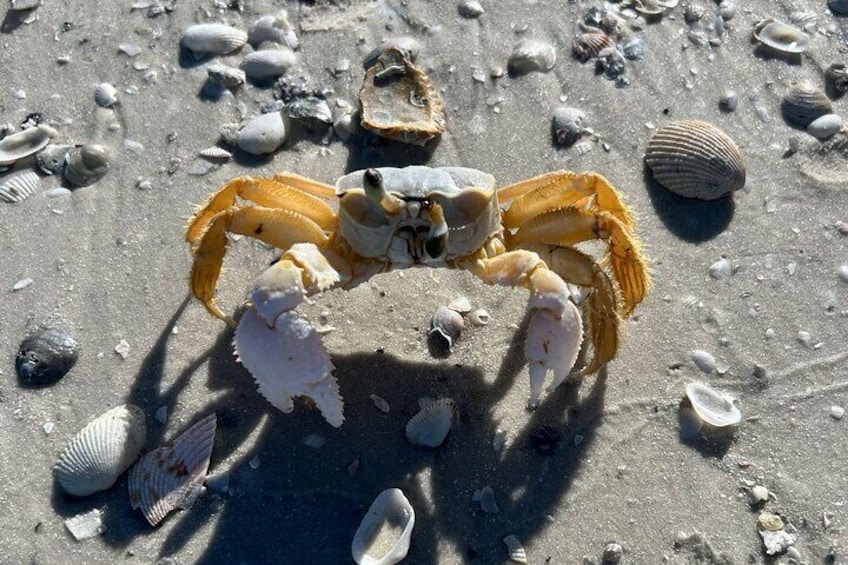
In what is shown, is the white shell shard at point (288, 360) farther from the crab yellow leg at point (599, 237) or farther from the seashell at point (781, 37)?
the seashell at point (781, 37)

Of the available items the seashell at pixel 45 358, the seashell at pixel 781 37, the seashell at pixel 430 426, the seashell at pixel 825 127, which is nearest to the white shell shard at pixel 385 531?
the seashell at pixel 430 426

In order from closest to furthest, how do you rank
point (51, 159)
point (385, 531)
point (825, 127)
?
point (385, 531)
point (51, 159)
point (825, 127)

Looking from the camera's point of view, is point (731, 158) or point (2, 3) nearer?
point (731, 158)

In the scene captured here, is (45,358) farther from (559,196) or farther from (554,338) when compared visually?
(559,196)

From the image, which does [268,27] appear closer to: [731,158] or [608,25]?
[608,25]

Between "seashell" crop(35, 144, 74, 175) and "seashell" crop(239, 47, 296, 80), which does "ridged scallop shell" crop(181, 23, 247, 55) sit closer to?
"seashell" crop(239, 47, 296, 80)

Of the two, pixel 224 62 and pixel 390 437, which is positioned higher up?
pixel 224 62

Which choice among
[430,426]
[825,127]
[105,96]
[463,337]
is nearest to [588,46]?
[825,127]

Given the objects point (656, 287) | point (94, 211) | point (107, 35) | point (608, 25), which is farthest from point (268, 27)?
point (656, 287)
